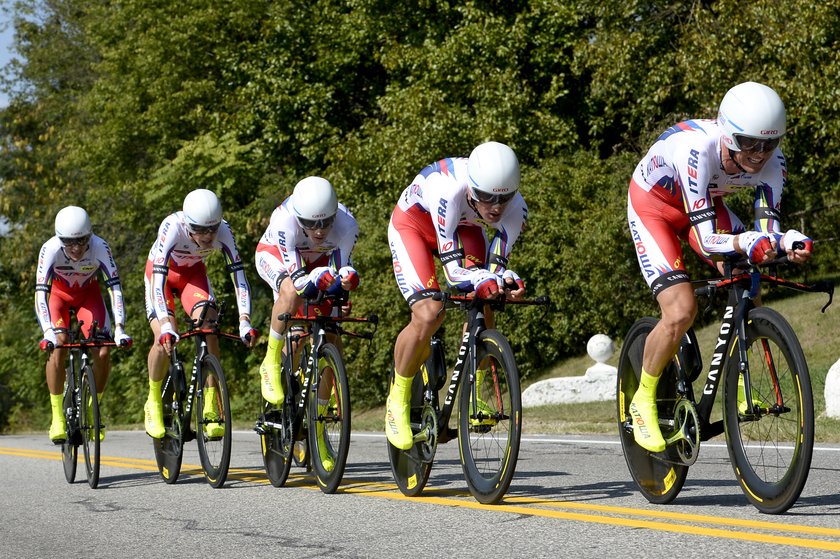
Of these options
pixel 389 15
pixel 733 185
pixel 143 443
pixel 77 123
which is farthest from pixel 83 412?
pixel 77 123

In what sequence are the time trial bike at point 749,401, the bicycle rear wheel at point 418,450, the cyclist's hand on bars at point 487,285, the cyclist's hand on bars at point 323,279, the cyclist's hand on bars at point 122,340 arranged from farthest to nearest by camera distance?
1. the cyclist's hand on bars at point 122,340
2. the cyclist's hand on bars at point 323,279
3. the bicycle rear wheel at point 418,450
4. the cyclist's hand on bars at point 487,285
5. the time trial bike at point 749,401

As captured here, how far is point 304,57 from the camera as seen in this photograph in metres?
→ 32.8

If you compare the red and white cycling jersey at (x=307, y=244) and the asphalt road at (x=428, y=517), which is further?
the red and white cycling jersey at (x=307, y=244)

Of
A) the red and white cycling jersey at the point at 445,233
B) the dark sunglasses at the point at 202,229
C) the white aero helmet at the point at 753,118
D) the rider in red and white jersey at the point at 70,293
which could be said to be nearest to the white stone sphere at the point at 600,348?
the rider in red and white jersey at the point at 70,293

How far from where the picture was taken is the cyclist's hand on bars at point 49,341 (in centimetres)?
1046

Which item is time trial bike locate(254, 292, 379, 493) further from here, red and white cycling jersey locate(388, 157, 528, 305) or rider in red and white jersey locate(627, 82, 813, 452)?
rider in red and white jersey locate(627, 82, 813, 452)

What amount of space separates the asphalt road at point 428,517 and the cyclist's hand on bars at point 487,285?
3.81ft

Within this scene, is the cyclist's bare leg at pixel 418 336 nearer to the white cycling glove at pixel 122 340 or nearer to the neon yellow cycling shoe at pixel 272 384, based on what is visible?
the neon yellow cycling shoe at pixel 272 384

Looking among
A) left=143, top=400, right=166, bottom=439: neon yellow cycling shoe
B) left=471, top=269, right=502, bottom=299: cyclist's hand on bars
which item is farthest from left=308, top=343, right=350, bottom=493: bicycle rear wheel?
left=143, top=400, right=166, bottom=439: neon yellow cycling shoe

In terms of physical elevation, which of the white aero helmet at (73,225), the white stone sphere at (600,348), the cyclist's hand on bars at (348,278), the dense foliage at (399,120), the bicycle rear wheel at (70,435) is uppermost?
the dense foliage at (399,120)

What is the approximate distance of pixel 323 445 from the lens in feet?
26.4

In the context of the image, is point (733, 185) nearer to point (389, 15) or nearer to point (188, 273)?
point (188, 273)

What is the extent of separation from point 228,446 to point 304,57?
25.2 meters

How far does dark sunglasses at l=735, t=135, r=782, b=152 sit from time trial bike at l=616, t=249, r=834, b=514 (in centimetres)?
54
